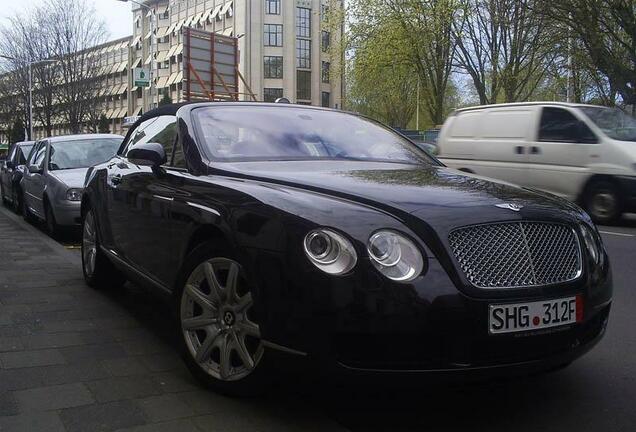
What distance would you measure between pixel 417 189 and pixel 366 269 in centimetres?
69

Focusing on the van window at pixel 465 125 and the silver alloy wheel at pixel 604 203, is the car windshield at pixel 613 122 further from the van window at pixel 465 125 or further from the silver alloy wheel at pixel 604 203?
the van window at pixel 465 125

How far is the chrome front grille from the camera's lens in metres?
2.70

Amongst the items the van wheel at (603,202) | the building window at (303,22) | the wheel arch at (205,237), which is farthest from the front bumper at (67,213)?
the building window at (303,22)

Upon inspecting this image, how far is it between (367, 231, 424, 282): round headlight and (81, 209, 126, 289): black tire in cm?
334

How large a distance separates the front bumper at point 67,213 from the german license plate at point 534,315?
297 inches

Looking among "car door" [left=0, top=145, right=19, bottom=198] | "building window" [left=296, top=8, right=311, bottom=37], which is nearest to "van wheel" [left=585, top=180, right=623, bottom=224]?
"car door" [left=0, top=145, right=19, bottom=198]

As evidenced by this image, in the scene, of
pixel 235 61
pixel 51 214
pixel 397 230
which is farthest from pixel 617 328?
pixel 235 61

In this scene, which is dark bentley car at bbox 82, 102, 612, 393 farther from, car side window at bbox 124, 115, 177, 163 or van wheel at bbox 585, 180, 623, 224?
van wheel at bbox 585, 180, 623, 224

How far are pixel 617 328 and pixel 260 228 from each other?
2.94 meters

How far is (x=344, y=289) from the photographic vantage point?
102 inches

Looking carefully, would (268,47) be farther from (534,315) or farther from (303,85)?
(534,315)

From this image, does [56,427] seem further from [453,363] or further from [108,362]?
[453,363]

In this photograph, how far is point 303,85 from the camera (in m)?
78.9

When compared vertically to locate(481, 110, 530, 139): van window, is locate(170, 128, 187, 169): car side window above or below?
below
